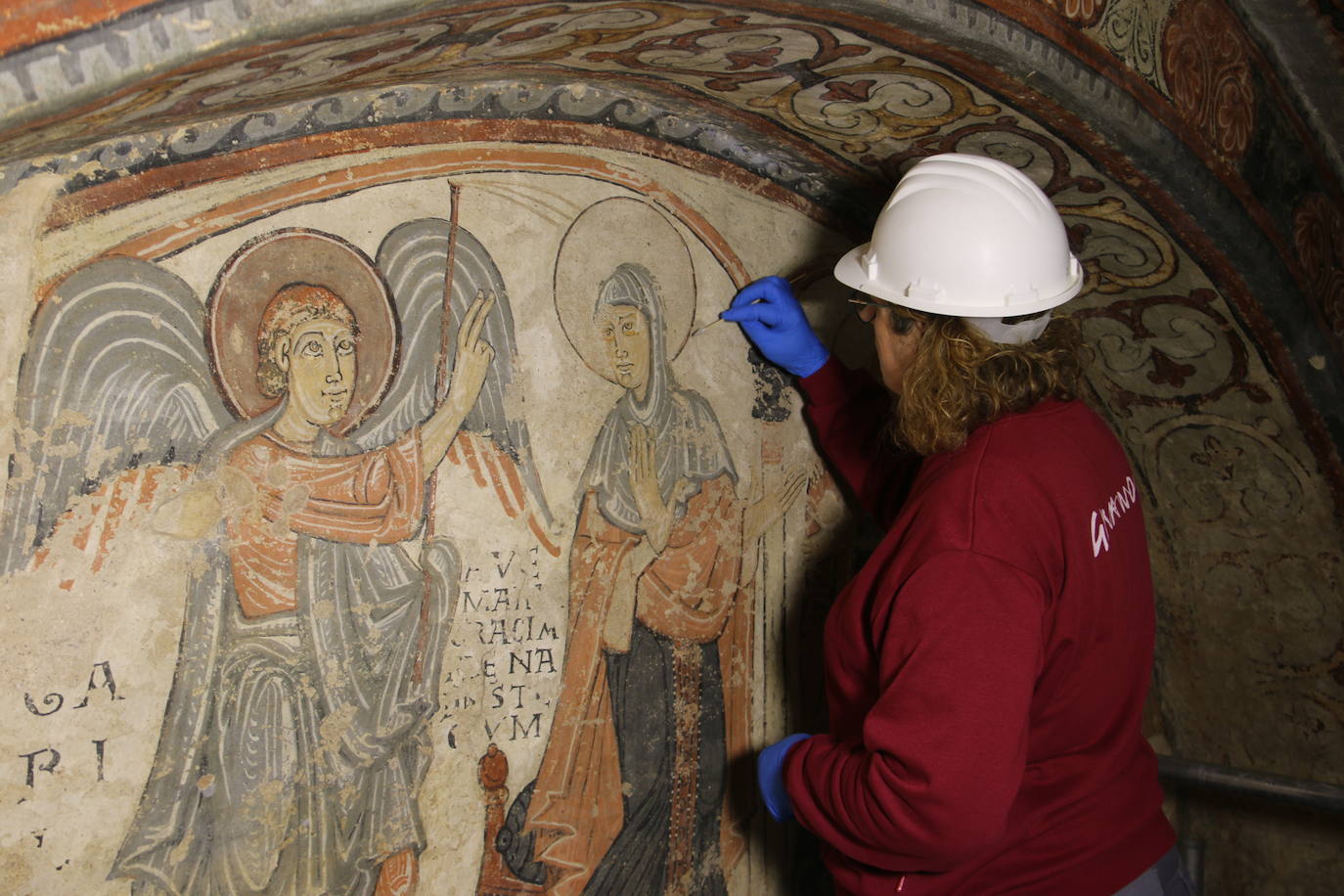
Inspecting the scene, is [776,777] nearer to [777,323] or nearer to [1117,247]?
[777,323]

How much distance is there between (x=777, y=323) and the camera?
2.77 meters

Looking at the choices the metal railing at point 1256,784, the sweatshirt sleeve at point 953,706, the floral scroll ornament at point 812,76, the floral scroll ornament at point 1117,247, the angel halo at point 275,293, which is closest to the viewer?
the sweatshirt sleeve at point 953,706

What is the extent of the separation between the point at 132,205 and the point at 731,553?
5.28ft

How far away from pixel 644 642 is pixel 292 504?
0.94m

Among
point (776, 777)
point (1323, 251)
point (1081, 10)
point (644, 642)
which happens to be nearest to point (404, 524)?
point (644, 642)

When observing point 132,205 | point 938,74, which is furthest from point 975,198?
point 132,205

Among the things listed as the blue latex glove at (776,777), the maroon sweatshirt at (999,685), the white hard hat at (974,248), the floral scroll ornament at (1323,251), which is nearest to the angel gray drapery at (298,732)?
the blue latex glove at (776,777)

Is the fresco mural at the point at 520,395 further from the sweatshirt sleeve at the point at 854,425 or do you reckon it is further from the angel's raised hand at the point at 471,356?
the sweatshirt sleeve at the point at 854,425

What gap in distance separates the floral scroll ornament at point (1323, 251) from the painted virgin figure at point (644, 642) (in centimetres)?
138

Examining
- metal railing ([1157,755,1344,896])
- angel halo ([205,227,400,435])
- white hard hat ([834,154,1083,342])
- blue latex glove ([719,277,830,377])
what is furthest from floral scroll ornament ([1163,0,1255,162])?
angel halo ([205,227,400,435])

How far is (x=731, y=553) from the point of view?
285 cm

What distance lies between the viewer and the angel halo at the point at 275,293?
2016 mm

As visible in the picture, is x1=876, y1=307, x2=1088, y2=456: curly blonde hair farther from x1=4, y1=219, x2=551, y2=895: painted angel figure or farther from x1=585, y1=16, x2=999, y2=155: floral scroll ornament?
x1=4, y1=219, x2=551, y2=895: painted angel figure

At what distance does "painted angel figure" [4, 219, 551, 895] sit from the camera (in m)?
1.90
